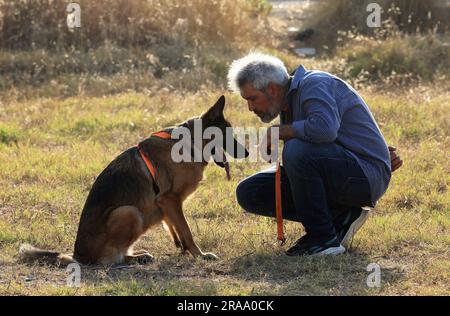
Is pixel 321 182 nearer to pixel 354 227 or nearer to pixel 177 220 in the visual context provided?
pixel 354 227

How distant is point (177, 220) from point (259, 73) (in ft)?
4.12

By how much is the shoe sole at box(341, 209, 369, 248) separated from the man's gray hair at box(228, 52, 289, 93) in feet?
3.90

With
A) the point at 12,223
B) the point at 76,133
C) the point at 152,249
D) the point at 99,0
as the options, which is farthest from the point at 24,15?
the point at 152,249

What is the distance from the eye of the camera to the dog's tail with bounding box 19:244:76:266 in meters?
5.84

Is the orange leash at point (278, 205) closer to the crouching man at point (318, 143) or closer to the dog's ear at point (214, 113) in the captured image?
the crouching man at point (318, 143)

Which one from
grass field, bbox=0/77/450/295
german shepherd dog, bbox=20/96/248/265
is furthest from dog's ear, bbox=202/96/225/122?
grass field, bbox=0/77/450/295

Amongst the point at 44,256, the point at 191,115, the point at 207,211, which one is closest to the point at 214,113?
the point at 207,211

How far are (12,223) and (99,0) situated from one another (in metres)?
7.42

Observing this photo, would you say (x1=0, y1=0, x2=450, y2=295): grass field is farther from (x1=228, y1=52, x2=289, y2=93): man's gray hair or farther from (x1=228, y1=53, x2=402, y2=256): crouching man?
(x1=228, y1=52, x2=289, y2=93): man's gray hair

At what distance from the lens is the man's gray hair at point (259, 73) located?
5848 mm

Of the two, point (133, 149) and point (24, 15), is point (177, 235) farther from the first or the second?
point (24, 15)

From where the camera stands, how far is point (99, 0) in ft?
45.0

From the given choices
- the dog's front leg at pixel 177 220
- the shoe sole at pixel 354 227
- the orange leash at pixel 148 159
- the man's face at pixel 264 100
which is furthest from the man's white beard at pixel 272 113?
the shoe sole at pixel 354 227
